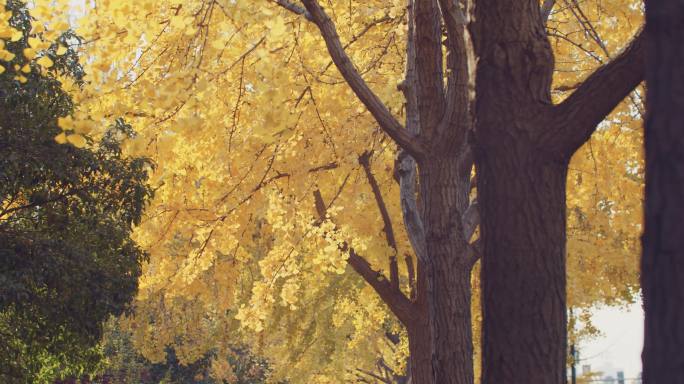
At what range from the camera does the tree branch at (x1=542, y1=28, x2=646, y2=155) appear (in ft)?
16.0

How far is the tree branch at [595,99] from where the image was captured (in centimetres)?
487

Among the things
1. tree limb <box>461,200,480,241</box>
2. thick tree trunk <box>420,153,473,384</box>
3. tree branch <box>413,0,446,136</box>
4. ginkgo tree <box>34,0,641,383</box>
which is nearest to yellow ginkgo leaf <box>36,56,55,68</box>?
ginkgo tree <box>34,0,641,383</box>

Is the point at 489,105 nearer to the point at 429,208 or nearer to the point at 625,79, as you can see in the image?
the point at 625,79

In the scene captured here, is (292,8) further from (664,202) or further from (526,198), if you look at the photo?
(664,202)

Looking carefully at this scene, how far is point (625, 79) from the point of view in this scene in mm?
4887

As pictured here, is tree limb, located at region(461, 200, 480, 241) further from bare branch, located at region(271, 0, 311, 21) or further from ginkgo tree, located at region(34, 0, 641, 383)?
bare branch, located at region(271, 0, 311, 21)

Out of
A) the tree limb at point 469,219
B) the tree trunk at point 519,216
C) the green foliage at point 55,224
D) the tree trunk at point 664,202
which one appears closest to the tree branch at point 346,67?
the tree trunk at point 519,216

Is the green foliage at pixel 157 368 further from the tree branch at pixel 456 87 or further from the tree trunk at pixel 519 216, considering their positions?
the tree trunk at pixel 519 216

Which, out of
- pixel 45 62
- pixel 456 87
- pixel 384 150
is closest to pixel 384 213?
pixel 384 150

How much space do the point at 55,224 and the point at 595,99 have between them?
9977mm

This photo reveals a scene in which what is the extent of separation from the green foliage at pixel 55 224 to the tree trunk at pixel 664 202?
10165 millimetres

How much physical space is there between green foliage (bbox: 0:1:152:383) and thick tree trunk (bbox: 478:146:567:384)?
8.64 metres

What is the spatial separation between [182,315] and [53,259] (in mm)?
8389

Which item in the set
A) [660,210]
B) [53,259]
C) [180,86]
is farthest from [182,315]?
[660,210]
